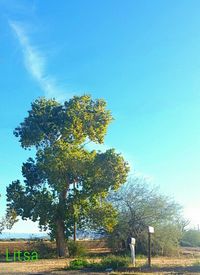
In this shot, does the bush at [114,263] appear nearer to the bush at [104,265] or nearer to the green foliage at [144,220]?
the bush at [104,265]

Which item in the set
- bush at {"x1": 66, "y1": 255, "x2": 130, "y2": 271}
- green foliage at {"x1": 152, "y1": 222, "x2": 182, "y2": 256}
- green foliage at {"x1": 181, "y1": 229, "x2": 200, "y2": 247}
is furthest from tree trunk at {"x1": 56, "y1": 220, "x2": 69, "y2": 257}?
green foliage at {"x1": 181, "y1": 229, "x2": 200, "y2": 247}

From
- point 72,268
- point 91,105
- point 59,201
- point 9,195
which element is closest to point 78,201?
point 59,201

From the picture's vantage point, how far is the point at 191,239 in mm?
52250

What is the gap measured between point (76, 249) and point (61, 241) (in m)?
Answer: 1.80

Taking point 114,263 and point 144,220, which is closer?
point 114,263

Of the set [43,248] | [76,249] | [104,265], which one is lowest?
[104,265]

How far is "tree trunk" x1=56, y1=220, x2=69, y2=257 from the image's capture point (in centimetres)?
3725

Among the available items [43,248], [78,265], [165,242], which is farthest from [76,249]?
[78,265]

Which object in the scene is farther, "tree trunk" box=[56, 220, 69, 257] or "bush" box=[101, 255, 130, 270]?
"tree trunk" box=[56, 220, 69, 257]

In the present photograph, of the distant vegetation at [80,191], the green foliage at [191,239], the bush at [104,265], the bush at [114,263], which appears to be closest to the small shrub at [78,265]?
the bush at [104,265]

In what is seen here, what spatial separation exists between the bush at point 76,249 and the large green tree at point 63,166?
46.4 inches

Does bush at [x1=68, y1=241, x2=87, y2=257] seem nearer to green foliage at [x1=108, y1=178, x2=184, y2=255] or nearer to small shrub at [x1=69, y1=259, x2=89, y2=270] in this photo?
green foliage at [x1=108, y1=178, x2=184, y2=255]

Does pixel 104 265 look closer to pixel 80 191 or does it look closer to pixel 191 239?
pixel 80 191

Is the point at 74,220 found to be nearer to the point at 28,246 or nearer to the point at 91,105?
the point at 28,246
